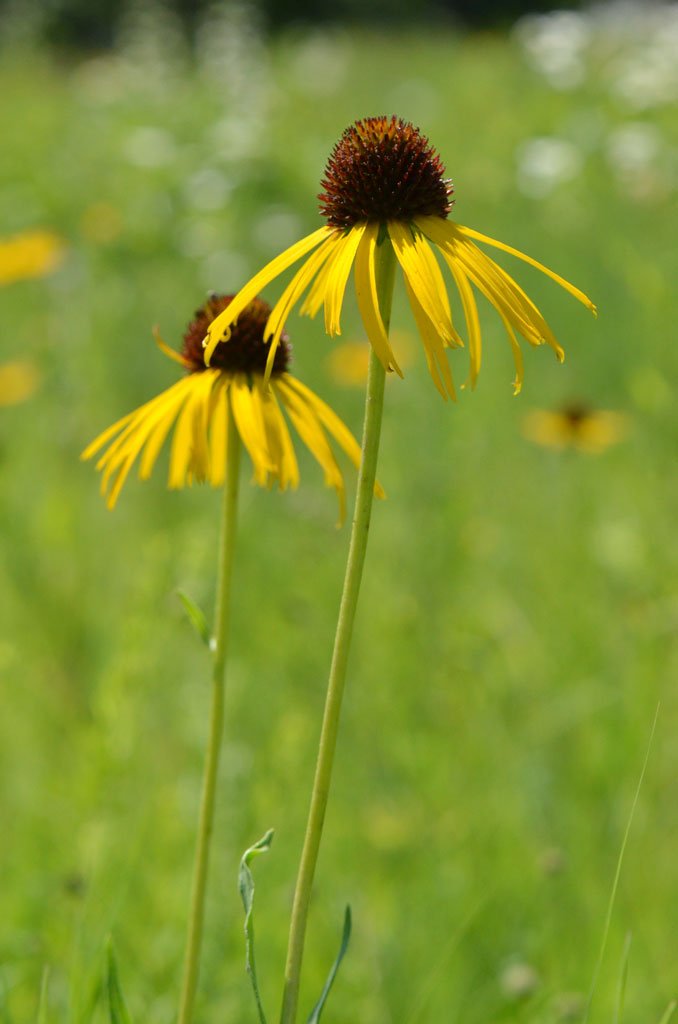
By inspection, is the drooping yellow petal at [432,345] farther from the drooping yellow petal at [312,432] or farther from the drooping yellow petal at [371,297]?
the drooping yellow petal at [312,432]

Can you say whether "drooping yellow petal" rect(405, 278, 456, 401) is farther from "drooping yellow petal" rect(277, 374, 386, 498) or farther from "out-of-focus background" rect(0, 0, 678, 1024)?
"out-of-focus background" rect(0, 0, 678, 1024)

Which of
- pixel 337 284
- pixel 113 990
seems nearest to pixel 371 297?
pixel 337 284

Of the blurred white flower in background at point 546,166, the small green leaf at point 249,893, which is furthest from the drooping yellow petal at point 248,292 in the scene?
the blurred white flower in background at point 546,166

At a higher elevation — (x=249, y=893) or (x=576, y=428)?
(x=576, y=428)

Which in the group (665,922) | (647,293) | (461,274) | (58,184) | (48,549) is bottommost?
(665,922)

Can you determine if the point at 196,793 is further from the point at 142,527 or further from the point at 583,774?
the point at 142,527

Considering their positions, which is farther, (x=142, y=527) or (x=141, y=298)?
(x=141, y=298)

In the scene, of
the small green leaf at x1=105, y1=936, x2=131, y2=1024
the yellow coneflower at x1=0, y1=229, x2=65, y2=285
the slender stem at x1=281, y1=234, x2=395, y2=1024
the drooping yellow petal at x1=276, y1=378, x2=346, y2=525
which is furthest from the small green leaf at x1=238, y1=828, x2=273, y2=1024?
the yellow coneflower at x1=0, y1=229, x2=65, y2=285

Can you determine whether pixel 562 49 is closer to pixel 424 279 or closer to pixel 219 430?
pixel 219 430

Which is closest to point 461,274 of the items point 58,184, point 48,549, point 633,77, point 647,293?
point 48,549
